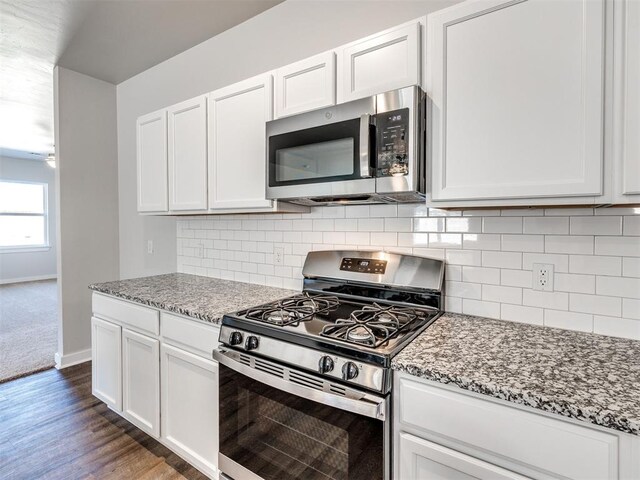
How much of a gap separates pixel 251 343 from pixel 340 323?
37cm

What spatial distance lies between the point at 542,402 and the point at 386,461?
50 centimetres

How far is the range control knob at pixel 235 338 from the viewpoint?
1426 millimetres

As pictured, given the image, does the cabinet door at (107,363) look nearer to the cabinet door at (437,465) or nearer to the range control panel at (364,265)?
the range control panel at (364,265)

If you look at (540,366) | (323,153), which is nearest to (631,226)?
(540,366)

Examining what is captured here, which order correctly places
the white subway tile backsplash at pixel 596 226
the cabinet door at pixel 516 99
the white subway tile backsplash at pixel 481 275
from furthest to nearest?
1. the white subway tile backsplash at pixel 481 275
2. the white subway tile backsplash at pixel 596 226
3. the cabinet door at pixel 516 99

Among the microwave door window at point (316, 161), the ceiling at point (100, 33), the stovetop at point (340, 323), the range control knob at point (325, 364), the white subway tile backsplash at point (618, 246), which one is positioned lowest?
the range control knob at point (325, 364)

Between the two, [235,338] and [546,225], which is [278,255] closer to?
[235,338]

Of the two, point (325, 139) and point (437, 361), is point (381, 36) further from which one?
point (437, 361)

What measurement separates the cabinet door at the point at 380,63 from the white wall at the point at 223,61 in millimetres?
464

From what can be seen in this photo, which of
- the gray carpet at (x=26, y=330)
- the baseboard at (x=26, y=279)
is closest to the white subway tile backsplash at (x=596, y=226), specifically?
the gray carpet at (x=26, y=330)

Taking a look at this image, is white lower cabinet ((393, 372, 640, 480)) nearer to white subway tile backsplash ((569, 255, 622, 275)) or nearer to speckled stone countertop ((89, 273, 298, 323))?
white subway tile backsplash ((569, 255, 622, 275))

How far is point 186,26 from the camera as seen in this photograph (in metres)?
2.49

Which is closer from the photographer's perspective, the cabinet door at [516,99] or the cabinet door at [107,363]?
the cabinet door at [516,99]

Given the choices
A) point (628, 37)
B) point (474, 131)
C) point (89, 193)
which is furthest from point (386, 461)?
→ point (89, 193)
